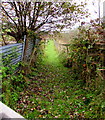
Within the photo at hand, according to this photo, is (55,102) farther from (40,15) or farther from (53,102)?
(40,15)

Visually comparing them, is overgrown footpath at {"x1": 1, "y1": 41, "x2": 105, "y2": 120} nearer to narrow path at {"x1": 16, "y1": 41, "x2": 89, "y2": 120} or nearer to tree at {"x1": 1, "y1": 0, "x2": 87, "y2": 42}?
narrow path at {"x1": 16, "y1": 41, "x2": 89, "y2": 120}

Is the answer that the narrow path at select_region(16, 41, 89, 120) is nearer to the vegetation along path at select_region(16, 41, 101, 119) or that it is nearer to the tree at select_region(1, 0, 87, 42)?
the vegetation along path at select_region(16, 41, 101, 119)

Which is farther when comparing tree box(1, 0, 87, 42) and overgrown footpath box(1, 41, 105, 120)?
tree box(1, 0, 87, 42)

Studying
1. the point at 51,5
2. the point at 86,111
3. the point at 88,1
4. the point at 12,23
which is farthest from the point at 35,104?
the point at 88,1

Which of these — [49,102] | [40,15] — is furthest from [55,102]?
[40,15]

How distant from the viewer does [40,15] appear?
229 inches

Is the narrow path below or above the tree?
below

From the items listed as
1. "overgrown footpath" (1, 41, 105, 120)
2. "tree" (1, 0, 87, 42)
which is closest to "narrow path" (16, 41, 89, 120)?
"overgrown footpath" (1, 41, 105, 120)

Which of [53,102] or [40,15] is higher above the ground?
[40,15]

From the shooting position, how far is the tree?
5324 millimetres

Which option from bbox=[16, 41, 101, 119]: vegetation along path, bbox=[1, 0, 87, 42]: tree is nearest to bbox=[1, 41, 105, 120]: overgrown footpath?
bbox=[16, 41, 101, 119]: vegetation along path

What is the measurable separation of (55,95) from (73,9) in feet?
12.8

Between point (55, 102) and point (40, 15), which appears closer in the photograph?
point (55, 102)

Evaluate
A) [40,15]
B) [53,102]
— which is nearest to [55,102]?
[53,102]
